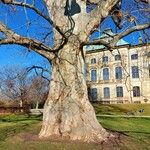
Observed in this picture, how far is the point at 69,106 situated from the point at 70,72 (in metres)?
1.27

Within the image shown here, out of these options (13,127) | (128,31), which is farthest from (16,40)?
(13,127)

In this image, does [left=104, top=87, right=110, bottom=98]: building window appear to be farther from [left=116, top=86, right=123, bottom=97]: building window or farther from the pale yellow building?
[left=116, top=86, right=123, bottom=97]: building window

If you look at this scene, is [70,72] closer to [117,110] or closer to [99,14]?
[99,14]

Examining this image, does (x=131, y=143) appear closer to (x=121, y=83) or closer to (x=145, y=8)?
(x=145, y=8)

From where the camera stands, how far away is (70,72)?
13055 mm

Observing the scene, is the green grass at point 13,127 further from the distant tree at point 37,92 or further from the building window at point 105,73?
the building window at point 105,73

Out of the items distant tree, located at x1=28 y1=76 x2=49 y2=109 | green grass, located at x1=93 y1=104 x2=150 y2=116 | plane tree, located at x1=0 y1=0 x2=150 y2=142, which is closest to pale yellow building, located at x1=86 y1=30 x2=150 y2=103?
distant tree, located at x1=28 y1=76 x2=49 y2=109

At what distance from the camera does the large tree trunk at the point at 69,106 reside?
40.8ft

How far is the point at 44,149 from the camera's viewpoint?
11.0 metres

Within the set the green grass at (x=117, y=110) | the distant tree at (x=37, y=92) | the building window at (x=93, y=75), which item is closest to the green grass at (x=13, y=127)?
the green grass at (x=117, y=110)

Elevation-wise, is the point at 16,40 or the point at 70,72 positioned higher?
the point at 16,40

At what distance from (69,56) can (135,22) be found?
2.75 metres

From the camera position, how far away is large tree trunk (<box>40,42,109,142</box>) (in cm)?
1243

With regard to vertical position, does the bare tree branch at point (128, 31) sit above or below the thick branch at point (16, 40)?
above
